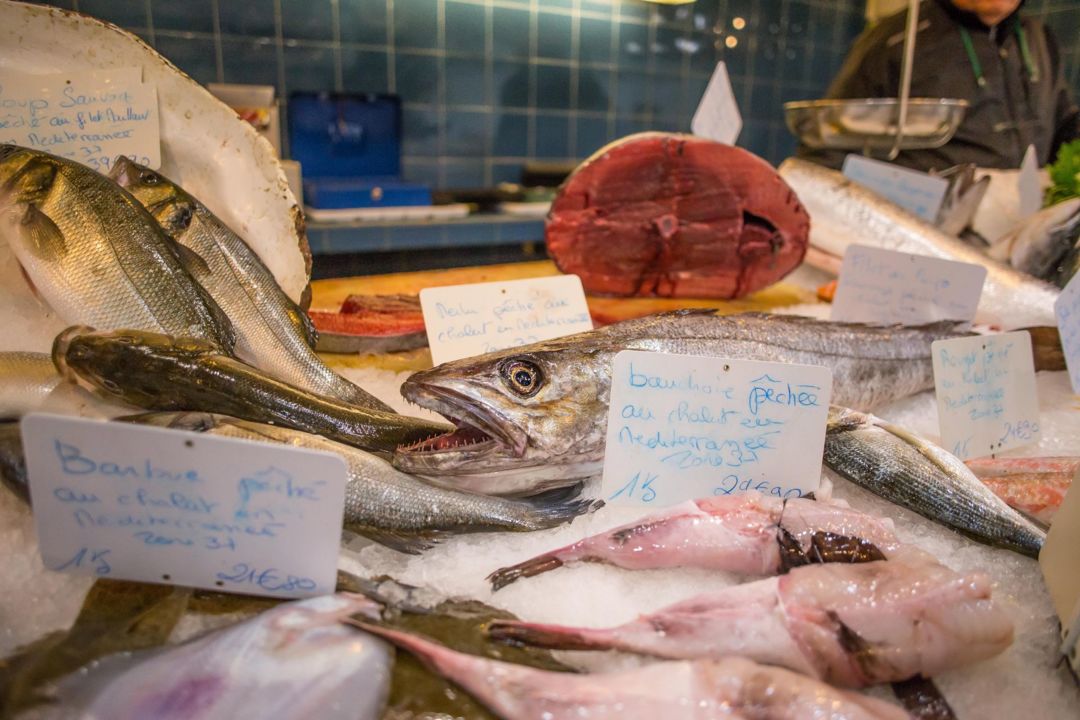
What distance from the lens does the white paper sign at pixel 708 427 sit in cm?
133

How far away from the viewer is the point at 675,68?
707cm

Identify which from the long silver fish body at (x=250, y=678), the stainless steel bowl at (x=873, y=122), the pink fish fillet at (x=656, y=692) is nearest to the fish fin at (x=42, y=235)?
the long silver fish body at (x=250, y=678)

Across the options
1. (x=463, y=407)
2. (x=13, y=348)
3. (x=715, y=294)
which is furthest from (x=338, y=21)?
(x=463, y=407)

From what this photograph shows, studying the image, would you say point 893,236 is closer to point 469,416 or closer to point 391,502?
point 469,416

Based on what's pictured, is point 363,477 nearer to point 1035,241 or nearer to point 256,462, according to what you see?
point 256,462

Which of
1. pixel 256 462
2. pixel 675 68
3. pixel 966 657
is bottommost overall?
pixel 966 657

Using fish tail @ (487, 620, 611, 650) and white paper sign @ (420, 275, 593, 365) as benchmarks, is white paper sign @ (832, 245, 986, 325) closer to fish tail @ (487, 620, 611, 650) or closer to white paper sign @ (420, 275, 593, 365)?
white paper sign @ (420, 275, 593, 365)

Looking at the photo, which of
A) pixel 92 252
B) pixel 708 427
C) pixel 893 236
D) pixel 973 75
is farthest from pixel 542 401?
pixel 973 75

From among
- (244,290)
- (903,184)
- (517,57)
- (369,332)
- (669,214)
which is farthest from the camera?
(517,57)

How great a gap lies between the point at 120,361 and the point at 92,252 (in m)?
0.39

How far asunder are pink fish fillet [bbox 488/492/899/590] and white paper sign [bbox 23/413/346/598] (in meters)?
0.32

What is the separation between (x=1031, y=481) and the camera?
153 cm

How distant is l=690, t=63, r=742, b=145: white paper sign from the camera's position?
2887 mm

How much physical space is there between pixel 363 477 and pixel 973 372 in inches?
58.0
